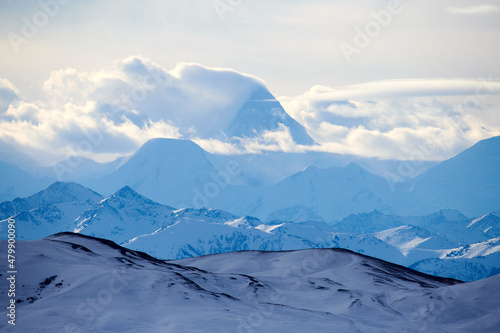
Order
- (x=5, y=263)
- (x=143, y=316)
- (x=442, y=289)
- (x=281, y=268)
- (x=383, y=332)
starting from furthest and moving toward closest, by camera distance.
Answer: (x=281, y=268) < (x=442, y=289) < (x=5, y=263) < (x=383, y=332) < (x=143, y=316)

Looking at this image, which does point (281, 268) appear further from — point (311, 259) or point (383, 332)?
point (383, 332)

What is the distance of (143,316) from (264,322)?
16.9m

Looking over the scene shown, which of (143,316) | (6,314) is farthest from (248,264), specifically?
(6,314)

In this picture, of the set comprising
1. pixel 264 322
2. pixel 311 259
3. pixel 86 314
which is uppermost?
pixel 86 314

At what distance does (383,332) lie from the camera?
287 feet

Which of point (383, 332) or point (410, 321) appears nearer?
point (383, 332)

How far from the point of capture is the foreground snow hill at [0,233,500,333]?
79312 millimetres

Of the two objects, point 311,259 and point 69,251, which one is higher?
point 69,251

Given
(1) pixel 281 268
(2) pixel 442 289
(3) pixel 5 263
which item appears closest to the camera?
(3) pixel 5 263

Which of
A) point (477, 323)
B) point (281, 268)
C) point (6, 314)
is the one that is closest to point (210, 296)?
point (6, 314)

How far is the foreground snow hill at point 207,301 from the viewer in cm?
7931

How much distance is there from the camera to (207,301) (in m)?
92.4

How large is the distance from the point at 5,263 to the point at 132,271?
20157mm

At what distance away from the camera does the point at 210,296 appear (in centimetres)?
9556
